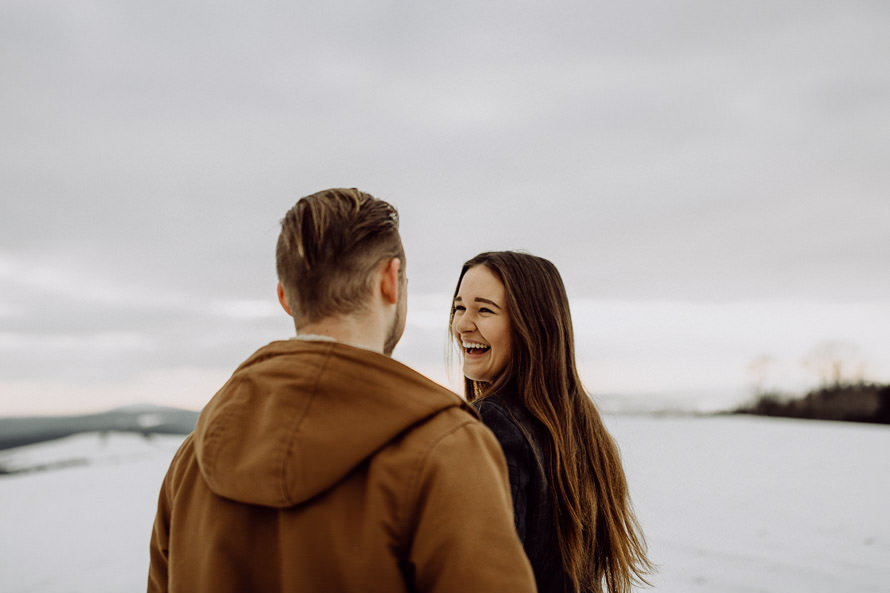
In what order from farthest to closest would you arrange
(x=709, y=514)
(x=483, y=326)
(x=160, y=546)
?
(x=709, y=514), (x=483, y=326), (x=160, y=546)

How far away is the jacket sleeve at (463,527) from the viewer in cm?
105

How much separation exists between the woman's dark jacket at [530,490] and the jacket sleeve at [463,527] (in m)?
0.70

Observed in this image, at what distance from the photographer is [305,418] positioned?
1096mm

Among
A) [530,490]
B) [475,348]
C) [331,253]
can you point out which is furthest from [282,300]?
[475,348]

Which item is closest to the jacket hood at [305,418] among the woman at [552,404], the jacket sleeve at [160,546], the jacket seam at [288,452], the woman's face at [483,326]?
the jacket seam at [288,452]

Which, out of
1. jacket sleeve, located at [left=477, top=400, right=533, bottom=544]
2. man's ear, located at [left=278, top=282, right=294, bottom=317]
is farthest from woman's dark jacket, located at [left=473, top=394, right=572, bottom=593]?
man's ear, located at [left=278, top=282, right=294, bottom=317]

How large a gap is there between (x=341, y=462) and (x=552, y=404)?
49.4 inches

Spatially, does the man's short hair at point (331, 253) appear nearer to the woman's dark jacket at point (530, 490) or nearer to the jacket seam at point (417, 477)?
the jacket seam at point (417, 477)

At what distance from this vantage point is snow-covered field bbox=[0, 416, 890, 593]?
5605mm

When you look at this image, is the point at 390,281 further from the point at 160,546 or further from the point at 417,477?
the point at 160,546

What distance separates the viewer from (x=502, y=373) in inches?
90.8

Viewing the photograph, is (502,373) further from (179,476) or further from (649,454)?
(649,454)

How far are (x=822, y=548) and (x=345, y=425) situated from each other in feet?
22.9

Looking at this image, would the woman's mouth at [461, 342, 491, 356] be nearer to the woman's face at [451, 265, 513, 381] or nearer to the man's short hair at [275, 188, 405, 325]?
the woman's face at [451, 265, 513, 381]
